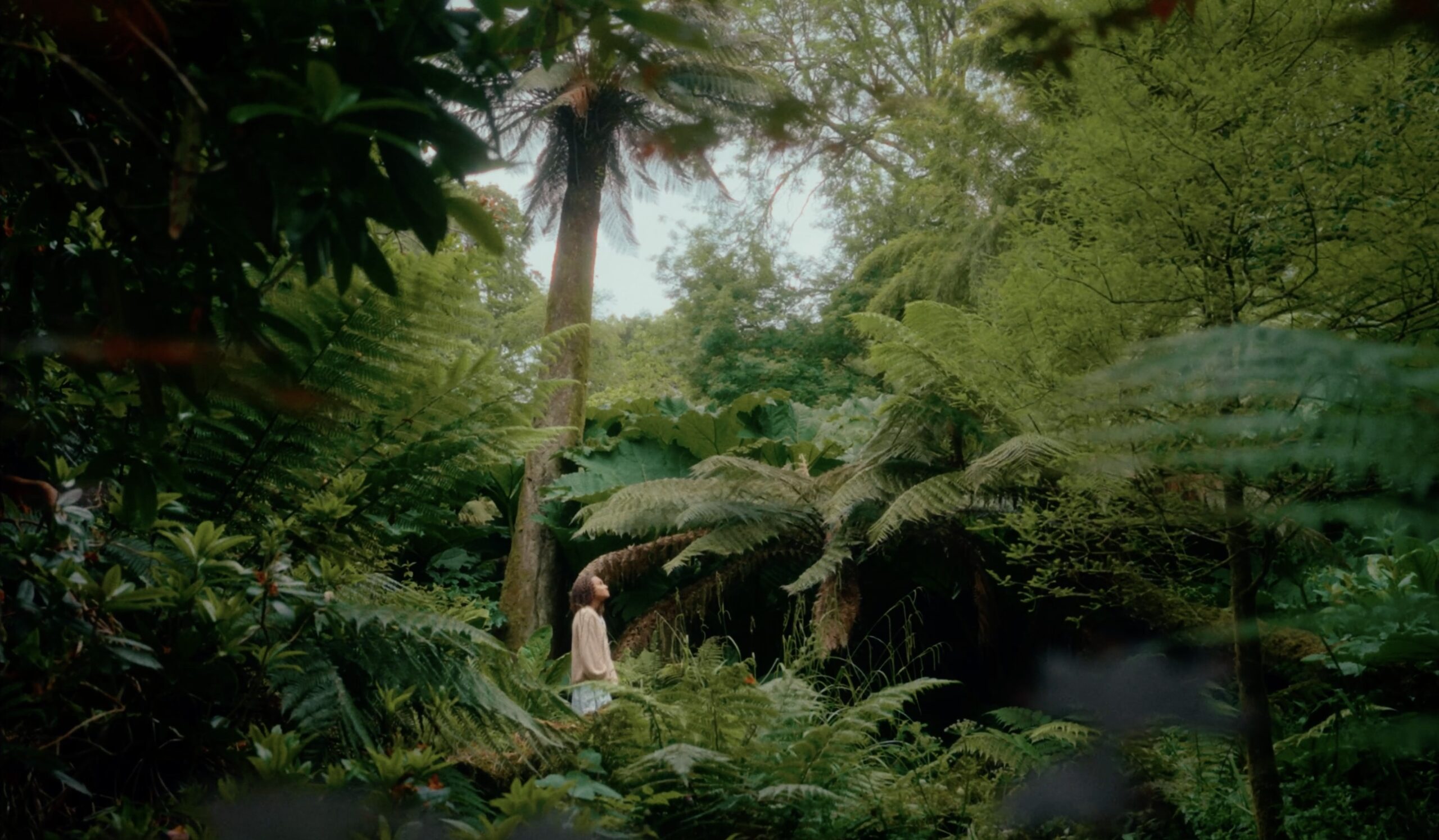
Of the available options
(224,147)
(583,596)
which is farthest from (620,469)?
(224,147)

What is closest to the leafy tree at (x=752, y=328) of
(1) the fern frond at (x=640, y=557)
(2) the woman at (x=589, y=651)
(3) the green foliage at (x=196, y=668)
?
(1) the fern frond at (x=640, y=557)

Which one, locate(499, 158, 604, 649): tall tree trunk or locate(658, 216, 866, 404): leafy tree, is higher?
locate(658, 216, 866, 404): leafy tree

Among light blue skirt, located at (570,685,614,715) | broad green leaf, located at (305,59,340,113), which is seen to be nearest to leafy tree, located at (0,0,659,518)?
broad green leaf, located at (305,59,340,113)

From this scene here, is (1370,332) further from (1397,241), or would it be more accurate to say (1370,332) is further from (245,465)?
(245,465)

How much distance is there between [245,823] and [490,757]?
91 cm

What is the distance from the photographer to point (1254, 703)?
2.19 metres

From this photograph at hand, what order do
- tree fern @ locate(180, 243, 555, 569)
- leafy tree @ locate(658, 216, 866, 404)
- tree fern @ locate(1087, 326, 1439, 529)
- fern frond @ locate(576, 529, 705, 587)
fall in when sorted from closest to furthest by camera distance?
tree fern @ locate(1087, 326, 1439, 529) < tree fern @ locate(180, 243, 555, 569) < fern frond @ locate(576, 529, 705, 587) < leafy tree @ locate(658, 216, 866, 404)

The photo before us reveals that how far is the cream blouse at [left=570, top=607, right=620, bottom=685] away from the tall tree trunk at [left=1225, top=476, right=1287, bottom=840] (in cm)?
238

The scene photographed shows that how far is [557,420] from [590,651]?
93.0 inches

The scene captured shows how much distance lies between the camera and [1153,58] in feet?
7.29

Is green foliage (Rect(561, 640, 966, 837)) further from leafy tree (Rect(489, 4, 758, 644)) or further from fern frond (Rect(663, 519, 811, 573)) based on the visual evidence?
fern frond (Rect(663, 519, 811, 573))

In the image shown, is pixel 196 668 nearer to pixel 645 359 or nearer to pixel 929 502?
pixel 929 502

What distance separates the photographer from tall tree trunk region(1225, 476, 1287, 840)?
2.15 meters

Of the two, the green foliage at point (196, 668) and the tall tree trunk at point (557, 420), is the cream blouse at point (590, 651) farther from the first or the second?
the green foliage at point (196, 668)
